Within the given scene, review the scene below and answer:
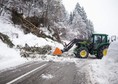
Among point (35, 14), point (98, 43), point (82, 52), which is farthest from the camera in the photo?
point (35, 14)

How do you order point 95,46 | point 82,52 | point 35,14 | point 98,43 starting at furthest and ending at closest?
point 35,14, point 98,43, point 95,46, point 82,52

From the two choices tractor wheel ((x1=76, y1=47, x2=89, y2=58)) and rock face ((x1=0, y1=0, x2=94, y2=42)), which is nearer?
tractor wheel ((x1=76, y1=47, x2=89, y2=58))

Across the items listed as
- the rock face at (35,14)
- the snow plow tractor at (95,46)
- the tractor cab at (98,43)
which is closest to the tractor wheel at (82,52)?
the snow plow tractor at (95,46)

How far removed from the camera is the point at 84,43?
1545 centimetres

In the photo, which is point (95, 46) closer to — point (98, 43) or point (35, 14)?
point (98, 43)

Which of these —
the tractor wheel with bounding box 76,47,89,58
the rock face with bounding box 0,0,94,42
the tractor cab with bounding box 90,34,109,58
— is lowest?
the tractor wheel with bounding box 76,47,89,58

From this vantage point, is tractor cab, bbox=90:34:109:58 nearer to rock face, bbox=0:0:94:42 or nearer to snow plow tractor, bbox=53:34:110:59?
snow plow tractor, bbox=53:34:110:59

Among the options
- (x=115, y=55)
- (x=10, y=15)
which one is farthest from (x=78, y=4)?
(x=115, y=55)

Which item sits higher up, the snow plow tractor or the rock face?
the rock face

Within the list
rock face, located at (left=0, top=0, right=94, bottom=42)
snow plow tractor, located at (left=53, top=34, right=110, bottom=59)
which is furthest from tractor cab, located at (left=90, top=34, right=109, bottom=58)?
rock face, located at (left=0, top=0, right=94, bottom=42)

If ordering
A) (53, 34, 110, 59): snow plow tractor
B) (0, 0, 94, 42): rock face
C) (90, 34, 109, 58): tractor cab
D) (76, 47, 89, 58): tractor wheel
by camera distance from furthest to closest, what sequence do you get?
(0, 0, 94, 42): rock face → (90, 34, 109, 58): tractor cab → (53, 34, 110, 59): snow plow tractor → (76, 47, 89, 58): tractor wheel

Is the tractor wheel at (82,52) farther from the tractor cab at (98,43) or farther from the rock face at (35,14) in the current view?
the rock face at (35,14)

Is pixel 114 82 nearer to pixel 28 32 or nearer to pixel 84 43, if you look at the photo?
Result: pixel 84 43

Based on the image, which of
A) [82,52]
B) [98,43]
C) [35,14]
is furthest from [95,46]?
[35,14]
